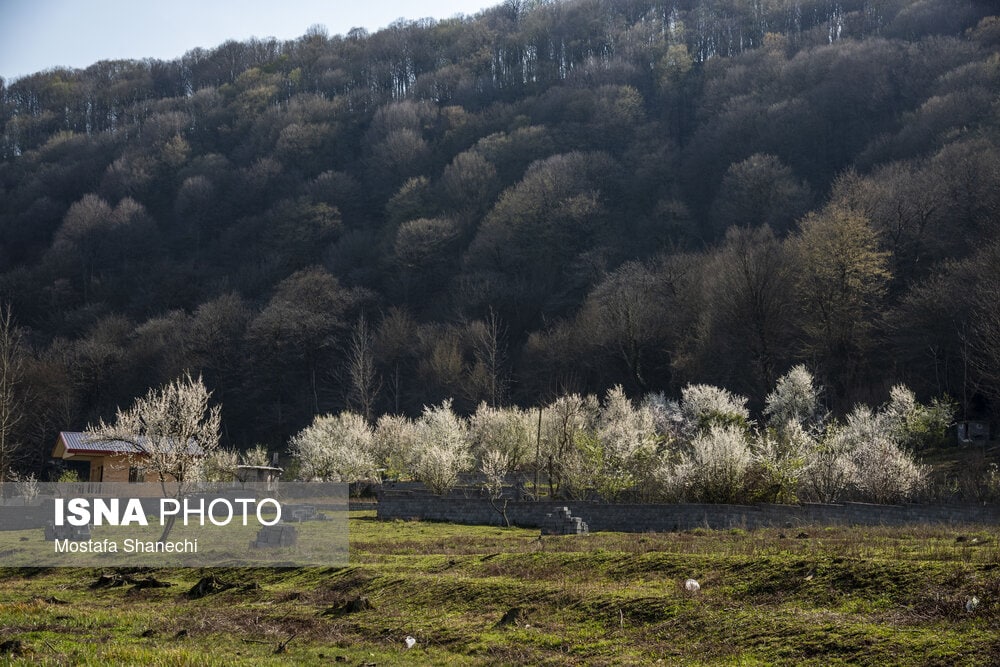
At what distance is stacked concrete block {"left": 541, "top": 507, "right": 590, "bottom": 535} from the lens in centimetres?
3180

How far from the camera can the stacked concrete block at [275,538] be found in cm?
3025

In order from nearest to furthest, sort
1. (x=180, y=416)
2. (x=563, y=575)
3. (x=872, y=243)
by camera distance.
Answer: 1. (x=563, y=575)
2. (x=180, y=416)
3. (x=872, y=243)

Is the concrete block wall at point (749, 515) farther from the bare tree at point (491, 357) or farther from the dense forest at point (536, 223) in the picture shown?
the bare tree at point (491, 357)

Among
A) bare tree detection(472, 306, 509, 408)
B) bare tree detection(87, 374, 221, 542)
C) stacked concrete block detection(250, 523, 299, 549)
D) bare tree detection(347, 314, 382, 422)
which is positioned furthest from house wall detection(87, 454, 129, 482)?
bare tree detection(472, 306, 509, 408)

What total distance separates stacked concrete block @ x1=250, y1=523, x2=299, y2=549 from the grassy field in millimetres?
3595

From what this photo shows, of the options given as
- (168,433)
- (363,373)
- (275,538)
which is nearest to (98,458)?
(168,433)

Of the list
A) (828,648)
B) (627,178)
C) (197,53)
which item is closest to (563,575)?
(828,648)

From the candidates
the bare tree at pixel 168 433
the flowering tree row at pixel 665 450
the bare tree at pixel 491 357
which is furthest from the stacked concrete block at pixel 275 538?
the bare tree at pixel 491 357

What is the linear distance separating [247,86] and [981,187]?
421ft

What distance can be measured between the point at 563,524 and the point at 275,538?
9470mm

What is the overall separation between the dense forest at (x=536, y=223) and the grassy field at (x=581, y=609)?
3504cm

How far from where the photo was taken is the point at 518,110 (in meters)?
130

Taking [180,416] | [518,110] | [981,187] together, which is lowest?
→ [180,416]

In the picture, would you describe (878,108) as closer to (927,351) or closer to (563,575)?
(927,351)
